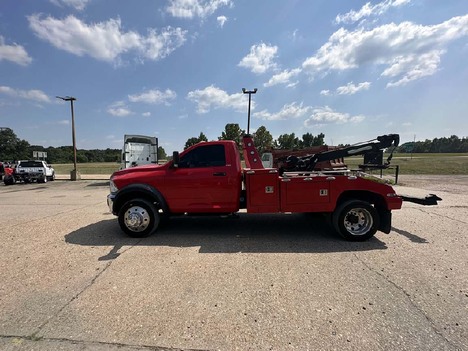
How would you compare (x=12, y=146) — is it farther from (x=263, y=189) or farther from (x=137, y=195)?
(x=263, y=189)

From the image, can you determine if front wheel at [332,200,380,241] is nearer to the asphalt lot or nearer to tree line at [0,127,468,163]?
the asphalt lot

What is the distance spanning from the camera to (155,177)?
18.1 ft

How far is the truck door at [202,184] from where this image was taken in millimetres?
5422

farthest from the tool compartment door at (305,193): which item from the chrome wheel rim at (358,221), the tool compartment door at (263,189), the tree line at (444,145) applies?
the tree line at (444,145)

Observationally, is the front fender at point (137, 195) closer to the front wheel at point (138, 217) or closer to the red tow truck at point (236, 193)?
the red tow truck at point (236, 193)

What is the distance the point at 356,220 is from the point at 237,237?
8.20 ft

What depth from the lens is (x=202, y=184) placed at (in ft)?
17.8

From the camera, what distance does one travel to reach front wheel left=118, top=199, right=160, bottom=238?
548 cm

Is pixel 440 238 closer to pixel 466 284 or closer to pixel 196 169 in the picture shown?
pixel 466 284

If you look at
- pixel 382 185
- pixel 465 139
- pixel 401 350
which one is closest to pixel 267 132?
pixel 382 185

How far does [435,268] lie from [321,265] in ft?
5.53

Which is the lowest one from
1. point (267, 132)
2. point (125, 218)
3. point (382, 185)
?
point (125, 218)

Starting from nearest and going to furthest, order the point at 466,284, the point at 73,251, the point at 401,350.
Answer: the point at 401,350, the point at 466,284, the point at 73,251

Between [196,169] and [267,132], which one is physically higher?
[267,132]
